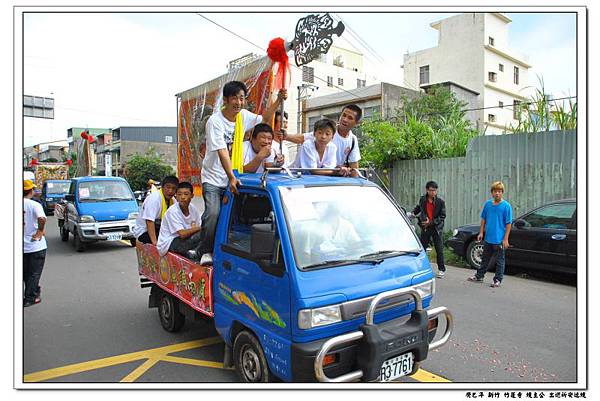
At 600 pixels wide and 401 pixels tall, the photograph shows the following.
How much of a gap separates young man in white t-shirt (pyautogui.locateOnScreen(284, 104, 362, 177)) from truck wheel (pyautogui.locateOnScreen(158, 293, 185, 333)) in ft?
7.14

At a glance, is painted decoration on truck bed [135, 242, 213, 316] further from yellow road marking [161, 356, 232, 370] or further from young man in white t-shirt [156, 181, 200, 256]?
yellow road marking [161, 356, 232, 370]

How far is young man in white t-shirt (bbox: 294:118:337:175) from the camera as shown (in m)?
4.39

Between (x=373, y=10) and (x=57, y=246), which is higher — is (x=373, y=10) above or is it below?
above

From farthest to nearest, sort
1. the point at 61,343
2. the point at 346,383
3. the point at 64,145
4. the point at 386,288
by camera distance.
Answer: the point at 64,145 → the point at 61,343 → the point at 386,288 → the point at 346,383

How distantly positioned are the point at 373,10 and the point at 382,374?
2.93 m

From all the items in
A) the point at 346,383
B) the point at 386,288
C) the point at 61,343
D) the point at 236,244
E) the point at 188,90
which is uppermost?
the point at 188,90

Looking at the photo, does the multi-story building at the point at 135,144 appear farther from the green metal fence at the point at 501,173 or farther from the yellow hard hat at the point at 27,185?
the yellow hard hat at the point at 27,185

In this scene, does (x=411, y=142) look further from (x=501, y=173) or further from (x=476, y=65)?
(x=476, y=65)

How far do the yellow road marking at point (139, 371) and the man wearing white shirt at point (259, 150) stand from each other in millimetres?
1997

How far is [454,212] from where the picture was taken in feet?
35.7

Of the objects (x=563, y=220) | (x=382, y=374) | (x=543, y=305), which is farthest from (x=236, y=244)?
(x=563, y=220)

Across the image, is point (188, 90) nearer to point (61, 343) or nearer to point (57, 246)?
point (57, 246)

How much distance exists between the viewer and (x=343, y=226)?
3291 millimetres

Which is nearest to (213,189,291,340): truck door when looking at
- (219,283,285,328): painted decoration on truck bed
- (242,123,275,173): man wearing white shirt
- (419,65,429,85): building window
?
(219,283,285,328): painted decoration on truck bed
